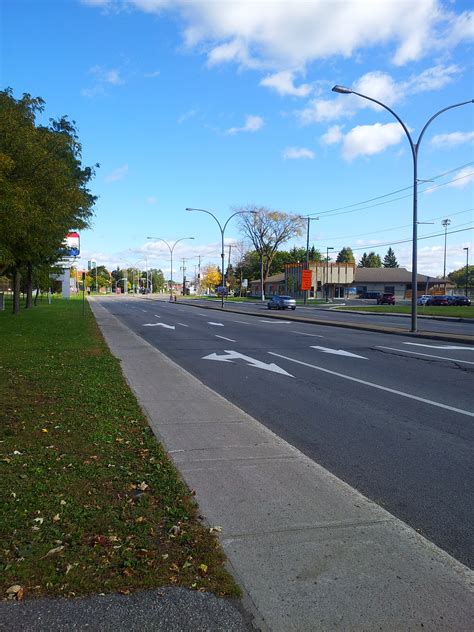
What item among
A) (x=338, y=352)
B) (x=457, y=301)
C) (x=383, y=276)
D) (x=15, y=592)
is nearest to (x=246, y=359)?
(x=338, y=352)

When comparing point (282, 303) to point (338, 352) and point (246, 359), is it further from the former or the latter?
point (246, 359)

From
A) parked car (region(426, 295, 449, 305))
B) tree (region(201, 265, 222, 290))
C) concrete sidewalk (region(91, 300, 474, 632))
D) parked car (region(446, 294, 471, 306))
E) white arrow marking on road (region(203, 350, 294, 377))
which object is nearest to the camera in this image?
concrete sidewalk (region(91, 300, 474, 632))

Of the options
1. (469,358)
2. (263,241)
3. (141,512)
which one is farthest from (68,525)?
(263,241)

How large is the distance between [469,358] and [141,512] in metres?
12.5

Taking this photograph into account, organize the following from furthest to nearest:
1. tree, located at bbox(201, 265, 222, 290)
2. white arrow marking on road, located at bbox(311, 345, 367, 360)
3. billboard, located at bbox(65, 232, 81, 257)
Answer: tree, located at bbox(201, 265, 222, 290) → billboard, located at bbox(65, 232, 81, 257) → white arrow marking on road, located at bbox(311, 345, 367, 360)

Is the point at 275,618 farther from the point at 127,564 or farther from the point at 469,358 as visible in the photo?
the point at 469,358

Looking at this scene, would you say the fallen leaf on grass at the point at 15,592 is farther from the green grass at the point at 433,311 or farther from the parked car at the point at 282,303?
the parked car at the point at 282,303

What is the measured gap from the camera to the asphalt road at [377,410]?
186 inches

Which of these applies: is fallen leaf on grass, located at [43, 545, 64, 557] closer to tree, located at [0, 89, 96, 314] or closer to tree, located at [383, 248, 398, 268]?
tree, located at [0, 89, 96, 314]

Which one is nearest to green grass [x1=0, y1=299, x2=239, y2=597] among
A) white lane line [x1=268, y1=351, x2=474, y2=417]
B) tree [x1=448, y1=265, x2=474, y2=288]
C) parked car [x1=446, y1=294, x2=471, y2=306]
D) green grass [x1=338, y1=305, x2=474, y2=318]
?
white lane line [x1=268, y1=351, x2=474, y2=417]

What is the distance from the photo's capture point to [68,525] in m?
3.71

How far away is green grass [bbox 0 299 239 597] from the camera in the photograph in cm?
314

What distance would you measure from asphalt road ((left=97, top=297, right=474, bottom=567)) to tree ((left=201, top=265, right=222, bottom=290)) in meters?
135

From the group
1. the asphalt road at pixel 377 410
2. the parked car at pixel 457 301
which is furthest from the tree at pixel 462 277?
the asphalt road at pixel 377 410
